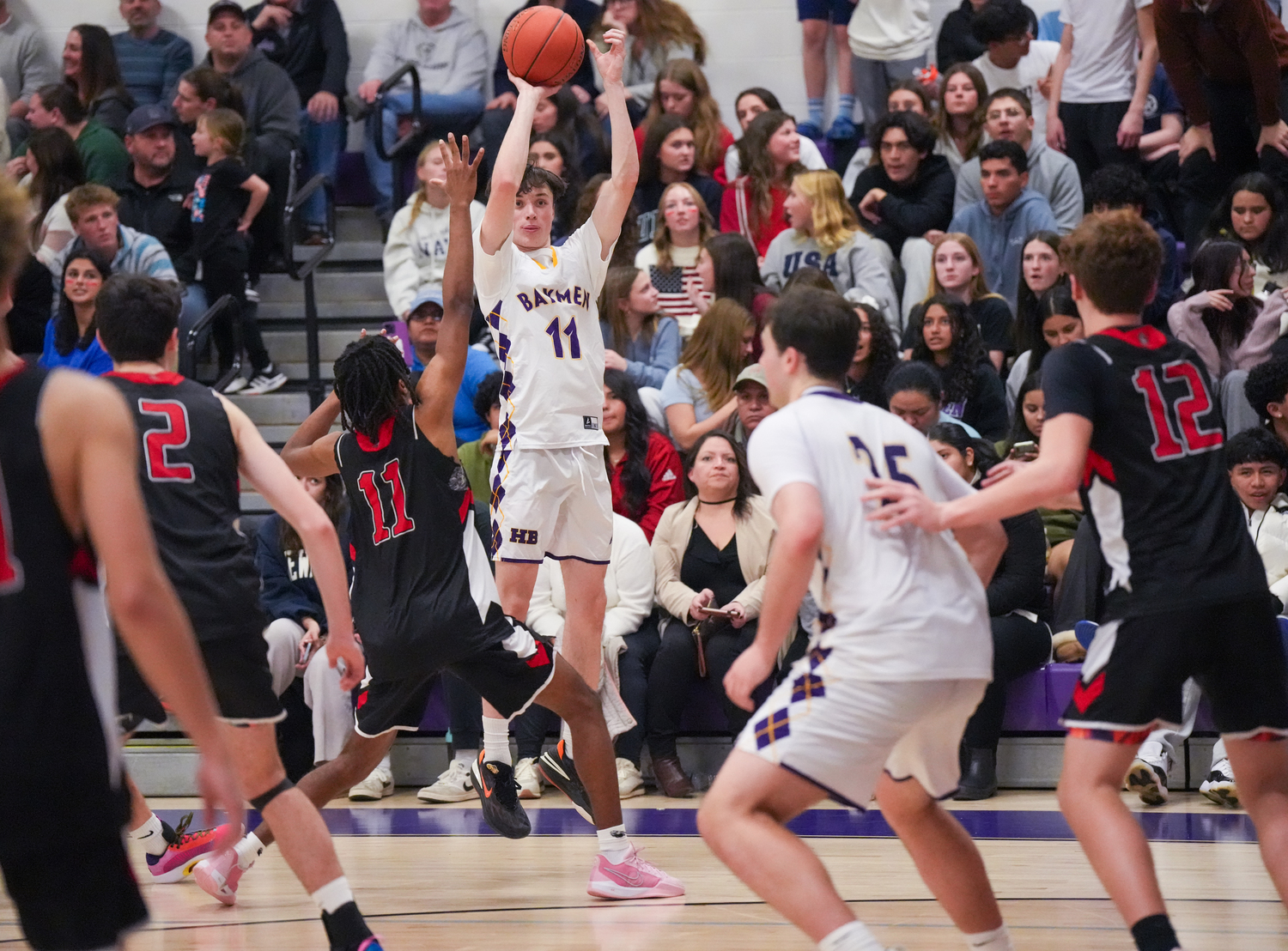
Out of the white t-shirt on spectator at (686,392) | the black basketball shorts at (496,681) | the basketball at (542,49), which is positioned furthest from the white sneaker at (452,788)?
the basketball at (542,49)

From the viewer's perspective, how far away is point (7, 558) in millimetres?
2350

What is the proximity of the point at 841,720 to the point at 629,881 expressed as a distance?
76.9 inches

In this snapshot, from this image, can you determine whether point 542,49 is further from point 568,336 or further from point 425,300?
point 425,300

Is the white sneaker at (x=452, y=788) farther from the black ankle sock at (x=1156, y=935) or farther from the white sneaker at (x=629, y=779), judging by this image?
the black ankle sock at (x=1156, y=935)

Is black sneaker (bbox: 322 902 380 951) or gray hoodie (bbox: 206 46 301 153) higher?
gray hoodie (bbox: 206 46 301 153)

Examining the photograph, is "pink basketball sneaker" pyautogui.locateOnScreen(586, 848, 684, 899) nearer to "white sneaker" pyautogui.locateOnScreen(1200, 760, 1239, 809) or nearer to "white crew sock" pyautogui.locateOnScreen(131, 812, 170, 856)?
"white crew sock" pyautogui.locateOnScreen(131, 812, 170, 856)

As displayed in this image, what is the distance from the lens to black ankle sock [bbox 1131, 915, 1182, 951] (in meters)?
3.30

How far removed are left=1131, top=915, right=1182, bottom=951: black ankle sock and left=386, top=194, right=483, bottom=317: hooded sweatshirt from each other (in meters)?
6.63

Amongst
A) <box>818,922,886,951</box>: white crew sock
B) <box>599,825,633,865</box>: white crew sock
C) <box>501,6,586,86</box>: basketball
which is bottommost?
<box>599,825,633,865</box>: white crew sock

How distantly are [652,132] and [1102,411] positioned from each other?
6345mm

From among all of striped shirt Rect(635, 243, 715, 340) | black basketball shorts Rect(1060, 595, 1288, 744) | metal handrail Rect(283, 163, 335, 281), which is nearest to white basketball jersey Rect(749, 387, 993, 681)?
black basketball shorts Rect(1060, 595, 1288, 744)

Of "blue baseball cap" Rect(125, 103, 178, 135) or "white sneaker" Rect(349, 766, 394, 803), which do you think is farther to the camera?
"blue baseball cap" Rect(125, 103, 178, 135)

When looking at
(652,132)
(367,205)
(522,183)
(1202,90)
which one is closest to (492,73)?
(367,205)

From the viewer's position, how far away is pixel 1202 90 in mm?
8891
